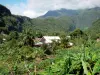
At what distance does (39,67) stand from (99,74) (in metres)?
15.5

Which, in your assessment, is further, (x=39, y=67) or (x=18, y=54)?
(x=18, y=54)

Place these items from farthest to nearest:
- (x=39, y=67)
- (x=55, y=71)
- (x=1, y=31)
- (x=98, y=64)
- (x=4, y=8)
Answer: (x=4, y=8), (x=1, y=31), (x=39, y=67), (x=55, y=71), (x=98, y=64)

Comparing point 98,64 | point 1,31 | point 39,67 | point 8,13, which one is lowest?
point 39,67

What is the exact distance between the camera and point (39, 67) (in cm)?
2055

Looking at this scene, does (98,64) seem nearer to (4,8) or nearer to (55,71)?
(55,71)

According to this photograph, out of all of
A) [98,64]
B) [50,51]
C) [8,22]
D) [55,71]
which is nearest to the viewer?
[98,64]

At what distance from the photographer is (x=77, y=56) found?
6.05 meters

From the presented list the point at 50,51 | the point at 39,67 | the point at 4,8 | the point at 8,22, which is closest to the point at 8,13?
the point at 4,8

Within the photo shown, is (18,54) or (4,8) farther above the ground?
(4,8)

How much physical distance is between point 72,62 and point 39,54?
2670cm

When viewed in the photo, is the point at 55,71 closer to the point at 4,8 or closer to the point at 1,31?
the point at 1,31

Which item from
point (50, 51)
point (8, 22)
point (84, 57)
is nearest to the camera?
point (84, 57)

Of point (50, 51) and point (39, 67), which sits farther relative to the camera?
point (50, 51)

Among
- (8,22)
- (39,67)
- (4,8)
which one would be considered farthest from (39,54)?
(4,8)
